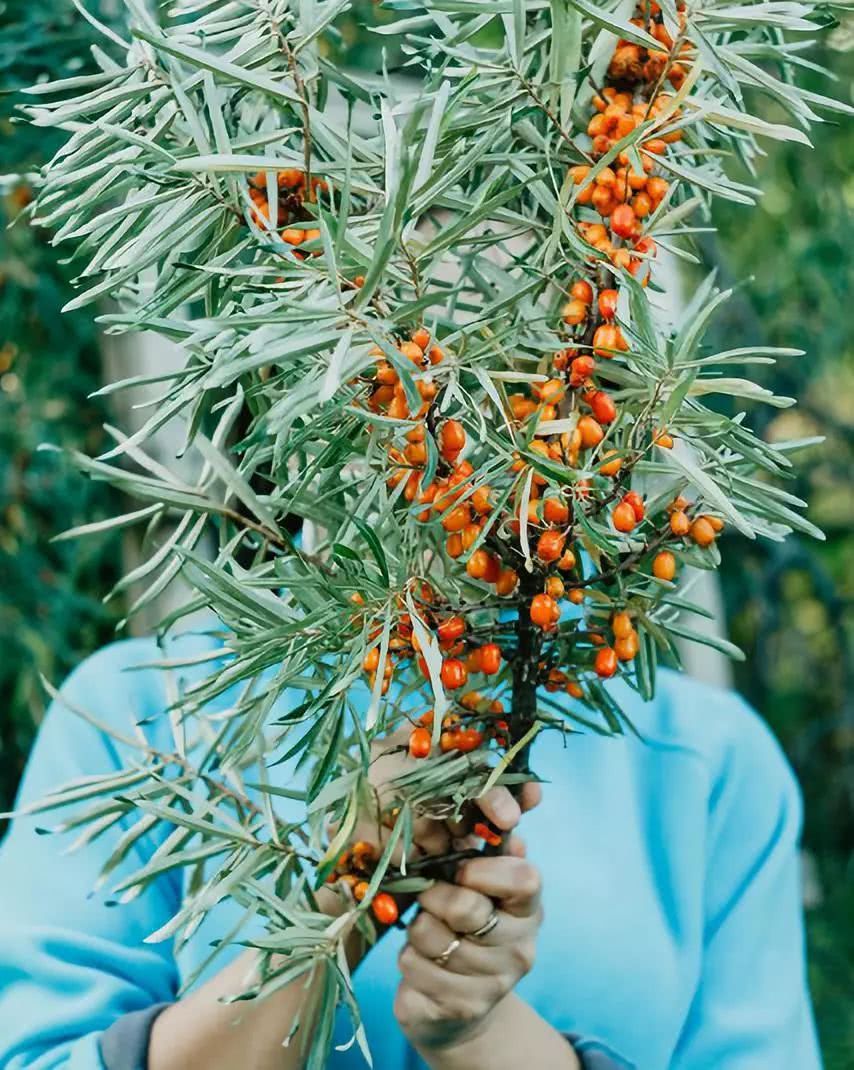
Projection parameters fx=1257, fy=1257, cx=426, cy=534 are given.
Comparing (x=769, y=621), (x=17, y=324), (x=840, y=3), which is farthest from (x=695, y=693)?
(x=769, y=621)

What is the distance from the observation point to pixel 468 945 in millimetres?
695

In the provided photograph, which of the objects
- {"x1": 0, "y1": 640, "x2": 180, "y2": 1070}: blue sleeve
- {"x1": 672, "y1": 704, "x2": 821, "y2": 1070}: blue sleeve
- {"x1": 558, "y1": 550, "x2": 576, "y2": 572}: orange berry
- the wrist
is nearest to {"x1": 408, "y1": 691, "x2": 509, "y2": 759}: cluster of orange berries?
{"x1": 558, "y1": 550, "x2": 576, "y2": 572}: orange berry

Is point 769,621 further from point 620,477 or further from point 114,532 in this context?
point 620,477

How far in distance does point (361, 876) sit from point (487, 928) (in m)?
0.08

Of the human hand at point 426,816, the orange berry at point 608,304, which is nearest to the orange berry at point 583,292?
the orange berry at point 608,304

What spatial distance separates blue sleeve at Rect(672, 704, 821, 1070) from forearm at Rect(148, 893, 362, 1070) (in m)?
0.40

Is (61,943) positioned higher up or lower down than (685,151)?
lower down

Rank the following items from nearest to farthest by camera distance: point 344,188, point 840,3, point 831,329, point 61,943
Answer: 1. point 344,188
2. point 840,3
3. point 61,943
4. point 831,329

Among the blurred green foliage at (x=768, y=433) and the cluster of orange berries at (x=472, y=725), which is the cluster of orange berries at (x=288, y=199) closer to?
the cluster of orange berries at (x=472, y=725)

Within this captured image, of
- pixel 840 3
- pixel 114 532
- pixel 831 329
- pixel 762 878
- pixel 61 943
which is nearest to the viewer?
pixel 840 3

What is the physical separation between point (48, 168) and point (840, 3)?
374 millimetres

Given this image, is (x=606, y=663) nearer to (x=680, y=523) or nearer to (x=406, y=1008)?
(x=680, y=523)

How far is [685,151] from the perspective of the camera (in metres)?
0.59

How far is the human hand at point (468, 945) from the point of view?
68 centimetres
